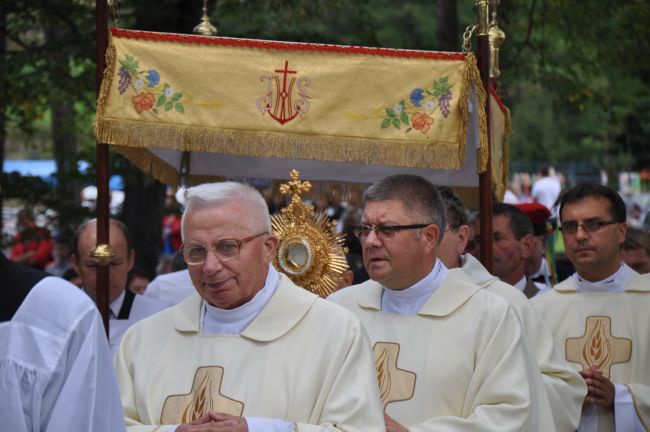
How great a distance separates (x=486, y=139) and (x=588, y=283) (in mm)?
954

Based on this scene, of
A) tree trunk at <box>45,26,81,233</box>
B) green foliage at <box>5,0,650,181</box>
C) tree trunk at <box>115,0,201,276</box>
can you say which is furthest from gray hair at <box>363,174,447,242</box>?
tree trunk at <box>115,0,201,276</box>

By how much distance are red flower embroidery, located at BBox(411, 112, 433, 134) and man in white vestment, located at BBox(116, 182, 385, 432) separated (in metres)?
1.58

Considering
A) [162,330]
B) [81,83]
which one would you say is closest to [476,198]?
[162,330]

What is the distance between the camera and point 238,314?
162 inches

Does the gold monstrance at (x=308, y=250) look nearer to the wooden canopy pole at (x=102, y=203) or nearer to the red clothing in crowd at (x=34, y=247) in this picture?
the wooden canopy pole at (x=102, y=203)

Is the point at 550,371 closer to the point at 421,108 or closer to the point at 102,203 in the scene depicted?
the point at 421,108

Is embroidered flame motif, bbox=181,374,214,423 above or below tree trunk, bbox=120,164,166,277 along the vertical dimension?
below

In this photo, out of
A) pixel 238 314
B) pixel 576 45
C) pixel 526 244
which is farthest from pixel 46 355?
pixel 576 45

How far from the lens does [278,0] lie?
10297mm

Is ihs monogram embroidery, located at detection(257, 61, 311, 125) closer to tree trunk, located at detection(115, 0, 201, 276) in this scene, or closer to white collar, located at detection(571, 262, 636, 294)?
white collar, located at detection(571, 262, 636, 294)

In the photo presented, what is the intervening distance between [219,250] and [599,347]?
2.46 metres

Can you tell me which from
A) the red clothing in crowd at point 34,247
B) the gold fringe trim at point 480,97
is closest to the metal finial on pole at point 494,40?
the gold fringe trim at point 480,97

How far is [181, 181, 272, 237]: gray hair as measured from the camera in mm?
4043

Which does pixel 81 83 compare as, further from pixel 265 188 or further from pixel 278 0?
pixel 265 188
